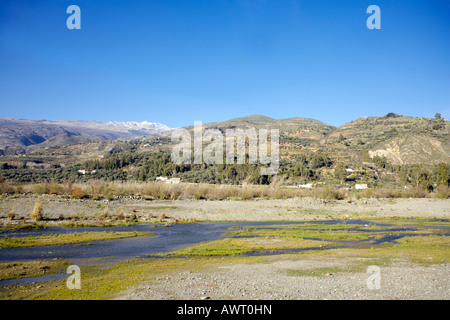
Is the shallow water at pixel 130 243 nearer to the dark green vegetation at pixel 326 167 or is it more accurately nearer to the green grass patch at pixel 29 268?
the green grass patch at pixel 29 268

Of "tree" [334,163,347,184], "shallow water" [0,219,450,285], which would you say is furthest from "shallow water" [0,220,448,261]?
"tree" [334,163,347,184]

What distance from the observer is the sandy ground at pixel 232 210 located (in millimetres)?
35125

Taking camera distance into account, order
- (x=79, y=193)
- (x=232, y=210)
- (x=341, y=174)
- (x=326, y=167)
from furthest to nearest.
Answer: (x=326, y=167) < (x=341, y=174) < (x=79, y=193) < (x=232, y=210)

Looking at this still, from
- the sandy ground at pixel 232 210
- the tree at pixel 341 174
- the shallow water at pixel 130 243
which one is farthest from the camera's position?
the tree at pixel 341 174

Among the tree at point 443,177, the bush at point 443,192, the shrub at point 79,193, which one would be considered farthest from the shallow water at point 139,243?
the tree at point 443,177

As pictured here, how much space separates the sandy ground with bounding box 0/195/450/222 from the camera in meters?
35.1

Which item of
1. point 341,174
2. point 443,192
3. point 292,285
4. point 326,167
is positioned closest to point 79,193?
point 292,285

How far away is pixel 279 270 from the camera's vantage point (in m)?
13.4

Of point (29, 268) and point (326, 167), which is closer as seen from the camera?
point (29, 268)

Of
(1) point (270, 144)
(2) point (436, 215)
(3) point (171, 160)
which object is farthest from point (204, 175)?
(2) point (436, 215)

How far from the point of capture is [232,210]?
Result: 139ft

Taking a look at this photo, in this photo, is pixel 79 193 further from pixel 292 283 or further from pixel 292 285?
pixel 292 285
